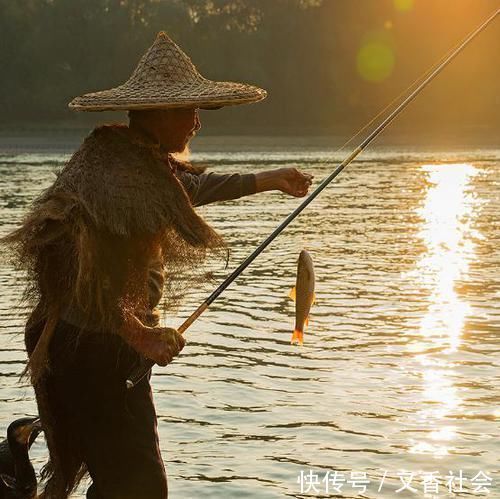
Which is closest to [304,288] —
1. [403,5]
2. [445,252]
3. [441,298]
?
[441,298]

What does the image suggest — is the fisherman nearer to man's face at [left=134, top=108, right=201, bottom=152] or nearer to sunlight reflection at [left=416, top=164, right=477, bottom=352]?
man's face at [left=134, top=108, right=201, bottom=152]

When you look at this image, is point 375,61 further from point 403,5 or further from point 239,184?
point 239,184

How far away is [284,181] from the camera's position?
5.11 metres

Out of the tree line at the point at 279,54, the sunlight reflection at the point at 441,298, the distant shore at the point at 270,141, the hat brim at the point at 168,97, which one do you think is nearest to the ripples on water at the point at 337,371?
the sunlight reflection at the point at 441,298

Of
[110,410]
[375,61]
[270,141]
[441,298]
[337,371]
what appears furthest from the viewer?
[375,61]

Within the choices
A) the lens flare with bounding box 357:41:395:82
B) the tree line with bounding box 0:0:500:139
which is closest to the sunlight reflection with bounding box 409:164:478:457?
the tree line with bounding box 0:0:500:139

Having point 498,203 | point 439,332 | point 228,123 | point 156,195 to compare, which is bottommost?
point 228,123

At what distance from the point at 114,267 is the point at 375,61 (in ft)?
244

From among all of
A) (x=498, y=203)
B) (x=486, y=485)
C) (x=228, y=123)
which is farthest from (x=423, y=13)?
(x=486, y=485)

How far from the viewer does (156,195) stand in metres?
4.63

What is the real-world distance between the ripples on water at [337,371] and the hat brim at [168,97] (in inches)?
78.8

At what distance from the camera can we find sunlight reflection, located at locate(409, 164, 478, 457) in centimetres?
843

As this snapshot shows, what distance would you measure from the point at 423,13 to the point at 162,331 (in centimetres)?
7141

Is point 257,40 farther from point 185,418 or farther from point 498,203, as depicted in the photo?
point 185,418
